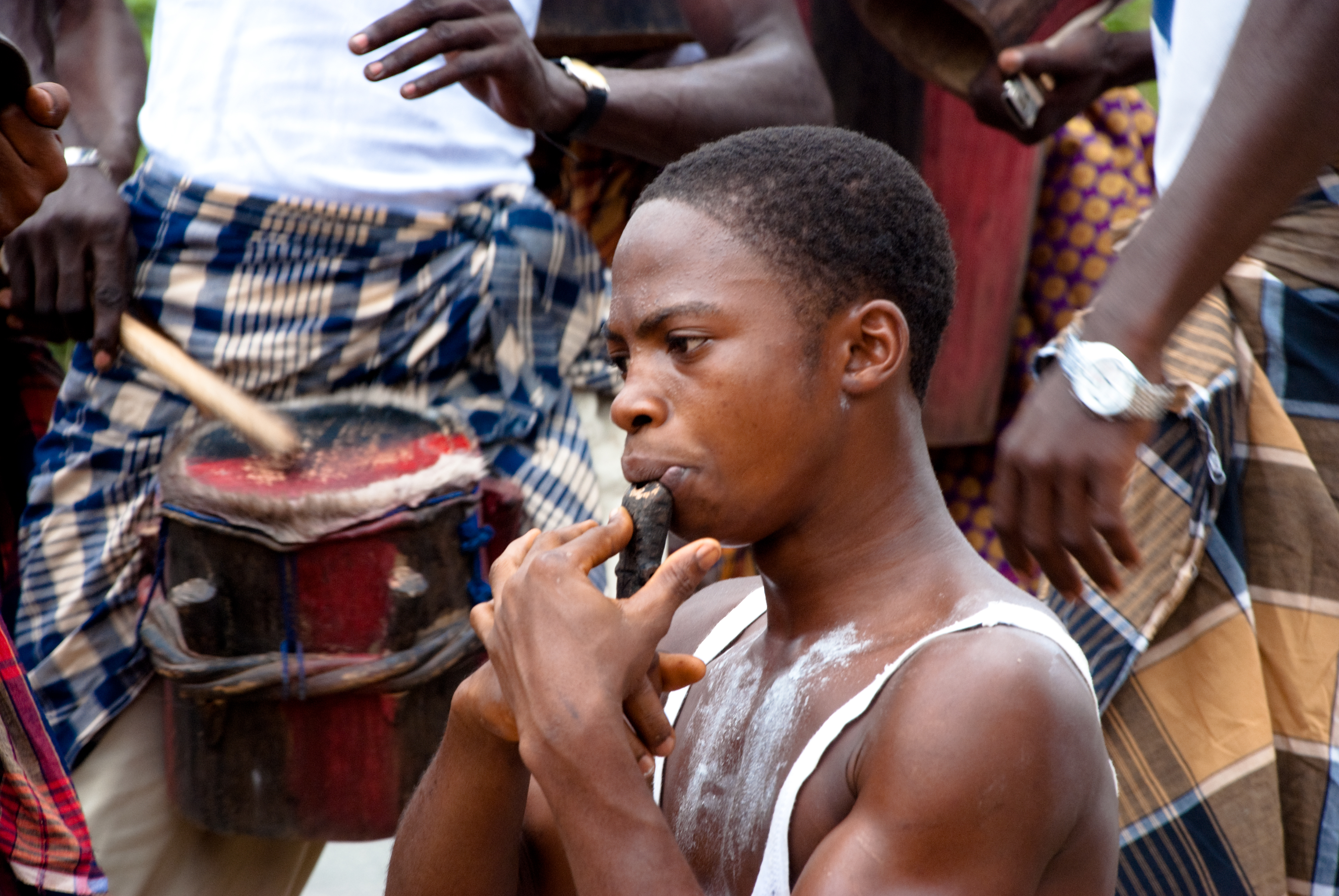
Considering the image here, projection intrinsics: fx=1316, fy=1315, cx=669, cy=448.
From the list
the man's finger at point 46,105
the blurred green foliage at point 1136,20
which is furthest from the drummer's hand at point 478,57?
the blurred green foliage at point 1136,20

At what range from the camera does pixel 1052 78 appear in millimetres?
2713

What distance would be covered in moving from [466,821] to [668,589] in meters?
0.47

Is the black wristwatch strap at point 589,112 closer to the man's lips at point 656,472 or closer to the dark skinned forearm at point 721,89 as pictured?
the dark skinned forearm at point 721,89

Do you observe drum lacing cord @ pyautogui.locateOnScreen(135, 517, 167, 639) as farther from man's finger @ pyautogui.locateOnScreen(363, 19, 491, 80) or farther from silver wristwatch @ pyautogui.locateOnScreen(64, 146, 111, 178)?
man's finger @ pyautogui.locateOnScreen(363, 19, 491, 80)

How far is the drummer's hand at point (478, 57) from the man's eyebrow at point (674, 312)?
82 centimetres

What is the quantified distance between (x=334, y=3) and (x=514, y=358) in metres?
0.74

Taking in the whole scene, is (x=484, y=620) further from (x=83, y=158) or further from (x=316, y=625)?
(x=83, y=158)

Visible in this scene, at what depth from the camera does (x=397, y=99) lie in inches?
96.0

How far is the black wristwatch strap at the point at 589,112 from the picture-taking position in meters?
2.50

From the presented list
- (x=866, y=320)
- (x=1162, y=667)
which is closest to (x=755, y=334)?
(x=866, y=320)

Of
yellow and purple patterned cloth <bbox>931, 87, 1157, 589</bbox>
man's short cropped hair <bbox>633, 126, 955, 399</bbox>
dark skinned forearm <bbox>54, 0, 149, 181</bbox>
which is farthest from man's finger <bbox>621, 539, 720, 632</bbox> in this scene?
dark skinned forearm <bbox>54, 0, 149, 181</bbox>

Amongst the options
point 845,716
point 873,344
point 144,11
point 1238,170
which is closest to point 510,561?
point 845,716

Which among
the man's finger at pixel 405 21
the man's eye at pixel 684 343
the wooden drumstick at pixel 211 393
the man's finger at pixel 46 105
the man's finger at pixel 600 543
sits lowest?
the wooden drumstick at pixel 211 393

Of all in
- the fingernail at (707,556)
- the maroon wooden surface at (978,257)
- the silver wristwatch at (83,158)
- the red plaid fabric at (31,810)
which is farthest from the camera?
the maroon wooden surface at (978,257)
